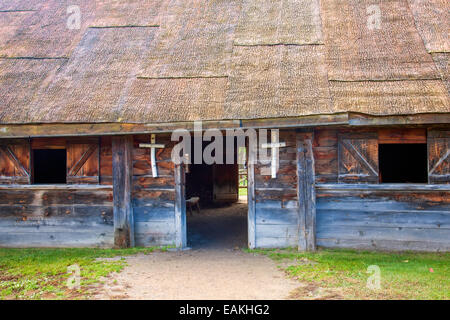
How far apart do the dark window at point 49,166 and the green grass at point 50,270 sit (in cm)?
374

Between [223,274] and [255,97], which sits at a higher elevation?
[255,97]

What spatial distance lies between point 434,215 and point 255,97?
3.97m

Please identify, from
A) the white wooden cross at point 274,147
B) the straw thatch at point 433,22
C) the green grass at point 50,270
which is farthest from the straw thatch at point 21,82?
the straw thatch at point 433,22

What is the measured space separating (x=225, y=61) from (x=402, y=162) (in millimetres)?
6383

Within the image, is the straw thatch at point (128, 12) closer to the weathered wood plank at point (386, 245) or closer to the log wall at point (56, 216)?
the log wall at point (56, 216)

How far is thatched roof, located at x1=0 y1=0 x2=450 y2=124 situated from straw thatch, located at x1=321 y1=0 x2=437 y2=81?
0.07 ft

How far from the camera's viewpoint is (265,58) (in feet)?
28.2

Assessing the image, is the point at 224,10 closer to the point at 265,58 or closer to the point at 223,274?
the point at 265,58

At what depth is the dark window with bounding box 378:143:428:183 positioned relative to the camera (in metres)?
11.3

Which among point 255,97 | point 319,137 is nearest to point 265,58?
point 255,97

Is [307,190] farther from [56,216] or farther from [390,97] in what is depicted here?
[56,216]

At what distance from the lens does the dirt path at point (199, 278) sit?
5.55 meters

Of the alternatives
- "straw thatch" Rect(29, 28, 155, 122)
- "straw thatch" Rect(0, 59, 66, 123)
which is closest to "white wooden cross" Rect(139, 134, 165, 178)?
"straw thatch" Rect(29, 28, 155, 122)

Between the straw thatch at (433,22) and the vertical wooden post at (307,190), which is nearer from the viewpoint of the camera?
the vertical wooden post at (307,190)
